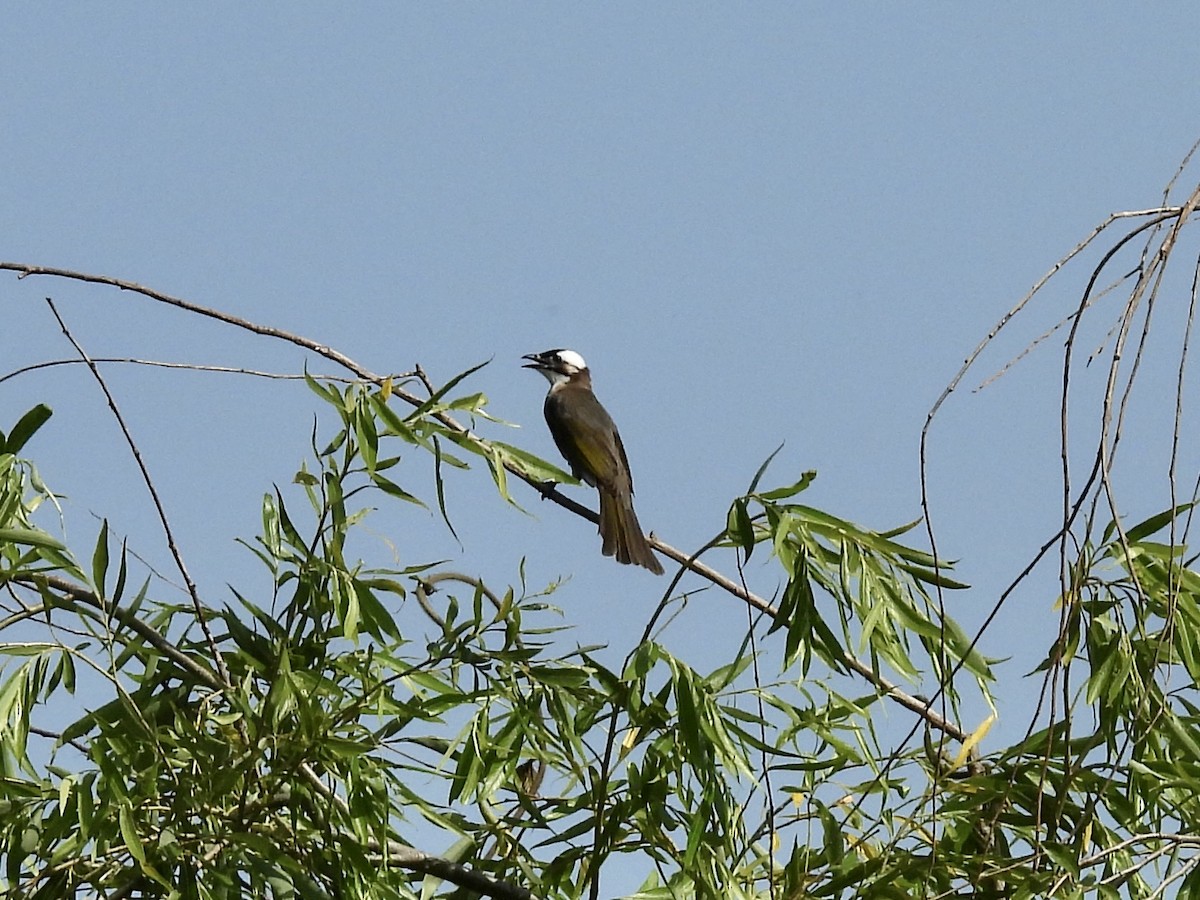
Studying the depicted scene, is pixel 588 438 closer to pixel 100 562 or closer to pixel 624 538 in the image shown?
pixel 624 538

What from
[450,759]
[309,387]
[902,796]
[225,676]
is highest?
[309,387]

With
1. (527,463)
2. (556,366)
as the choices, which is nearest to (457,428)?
(527,463)

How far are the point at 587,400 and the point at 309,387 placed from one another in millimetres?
5380

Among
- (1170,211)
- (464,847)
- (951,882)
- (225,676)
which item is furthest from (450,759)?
(1170,211)

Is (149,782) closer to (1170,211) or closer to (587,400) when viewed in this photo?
(1170,211)

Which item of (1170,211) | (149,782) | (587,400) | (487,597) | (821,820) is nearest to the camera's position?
(1170,211)

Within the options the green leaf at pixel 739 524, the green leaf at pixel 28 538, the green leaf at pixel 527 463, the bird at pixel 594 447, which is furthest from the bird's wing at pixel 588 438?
the green leaf at pixel 28 538

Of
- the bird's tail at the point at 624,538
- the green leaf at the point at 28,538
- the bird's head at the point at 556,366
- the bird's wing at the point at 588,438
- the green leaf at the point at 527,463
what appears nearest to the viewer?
the green leaf at the point at 28,538

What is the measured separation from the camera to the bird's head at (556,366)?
10043 millimetres

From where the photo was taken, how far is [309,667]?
3.72m

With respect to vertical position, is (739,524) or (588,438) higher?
(588,438)

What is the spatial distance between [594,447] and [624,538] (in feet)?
4.67

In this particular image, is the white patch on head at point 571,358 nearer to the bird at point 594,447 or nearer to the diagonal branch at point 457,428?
the bird at point 594,447

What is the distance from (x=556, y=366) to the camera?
33.1 feet
